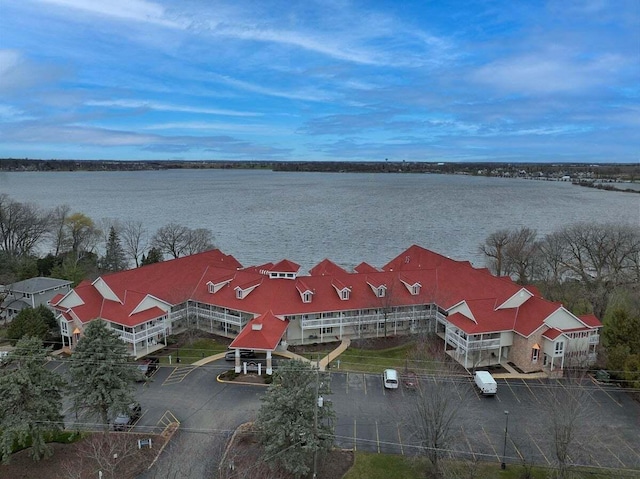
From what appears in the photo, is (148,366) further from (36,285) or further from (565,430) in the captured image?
(565,430)

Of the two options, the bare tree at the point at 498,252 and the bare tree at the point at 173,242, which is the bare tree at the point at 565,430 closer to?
the bare tree at the point at 498,252

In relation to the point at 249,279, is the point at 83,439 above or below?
below

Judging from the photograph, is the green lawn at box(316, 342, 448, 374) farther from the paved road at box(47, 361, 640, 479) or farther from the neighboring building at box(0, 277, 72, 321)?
the neighboring building at box(0, 277, 72, 321)

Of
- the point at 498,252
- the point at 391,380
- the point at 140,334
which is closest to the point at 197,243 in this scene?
the point at 140,334

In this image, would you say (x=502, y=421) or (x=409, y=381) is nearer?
(x=502, y=421)

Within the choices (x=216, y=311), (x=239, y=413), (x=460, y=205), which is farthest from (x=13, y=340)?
(x=460, y=205)

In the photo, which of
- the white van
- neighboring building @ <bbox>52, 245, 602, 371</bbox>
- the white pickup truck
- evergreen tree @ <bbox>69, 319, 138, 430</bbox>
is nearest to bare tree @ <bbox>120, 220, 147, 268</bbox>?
neighboring building @ <bbox>52, 245, 602, 371</bbox>

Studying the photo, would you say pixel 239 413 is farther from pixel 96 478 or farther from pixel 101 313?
pixel 101 313
